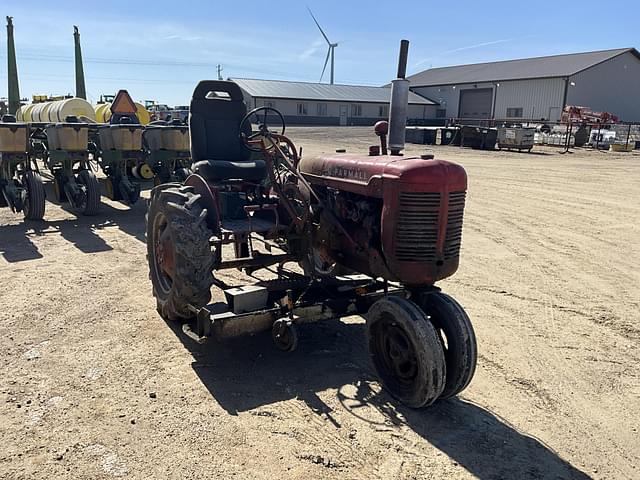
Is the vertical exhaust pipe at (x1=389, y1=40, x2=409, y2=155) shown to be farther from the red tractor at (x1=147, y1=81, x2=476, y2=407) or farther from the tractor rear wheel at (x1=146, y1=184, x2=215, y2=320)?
the tractor rear wheel at (x1=146, y1=184, x2=215, y2=320)

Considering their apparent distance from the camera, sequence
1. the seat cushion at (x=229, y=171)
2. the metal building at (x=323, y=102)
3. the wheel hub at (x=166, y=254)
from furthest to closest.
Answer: the metal building at (x=323, y=102), the seat cushion at (x=229, y=171), the wheel hub at (x=166, y=254)

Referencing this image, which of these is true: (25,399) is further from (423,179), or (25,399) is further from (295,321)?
(423,179)

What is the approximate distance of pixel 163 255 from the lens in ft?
15.1

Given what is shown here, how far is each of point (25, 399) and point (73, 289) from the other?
7.55ft

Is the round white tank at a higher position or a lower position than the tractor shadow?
higher

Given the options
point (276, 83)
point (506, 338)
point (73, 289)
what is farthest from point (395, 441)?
point (276, 83)

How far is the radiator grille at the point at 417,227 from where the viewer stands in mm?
3436

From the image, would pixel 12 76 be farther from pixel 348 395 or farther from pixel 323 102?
pixel 323 102

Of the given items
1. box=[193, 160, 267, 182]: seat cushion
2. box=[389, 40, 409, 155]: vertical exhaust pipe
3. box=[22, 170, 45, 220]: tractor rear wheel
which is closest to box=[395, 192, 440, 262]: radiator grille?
box=[389, 40, 409, 155]: vertical exhaust pipe

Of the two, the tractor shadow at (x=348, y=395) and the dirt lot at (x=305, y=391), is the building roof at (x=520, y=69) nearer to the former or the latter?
the dirt lot at (x=305, y=391)

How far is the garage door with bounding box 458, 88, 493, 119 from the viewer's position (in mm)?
43031

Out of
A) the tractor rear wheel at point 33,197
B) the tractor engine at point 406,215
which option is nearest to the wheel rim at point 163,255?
the tractor engine at point 406,215

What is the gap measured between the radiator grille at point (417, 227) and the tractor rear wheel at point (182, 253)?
1391mm

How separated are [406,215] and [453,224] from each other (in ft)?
1.09
